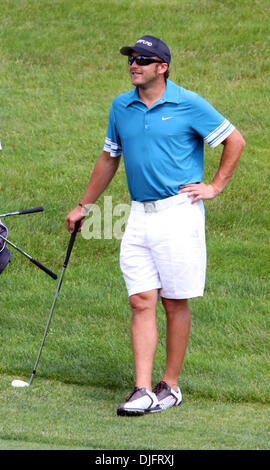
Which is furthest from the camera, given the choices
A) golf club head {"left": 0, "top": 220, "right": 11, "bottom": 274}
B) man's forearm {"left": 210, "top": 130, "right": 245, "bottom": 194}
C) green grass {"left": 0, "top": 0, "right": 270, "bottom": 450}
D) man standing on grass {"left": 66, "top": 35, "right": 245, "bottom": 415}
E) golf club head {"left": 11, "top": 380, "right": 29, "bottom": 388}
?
golf club head {"left": 0, "top": 220, "right": 11, "bottom": 274}

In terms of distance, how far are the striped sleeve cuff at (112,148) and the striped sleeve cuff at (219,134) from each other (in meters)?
0.69

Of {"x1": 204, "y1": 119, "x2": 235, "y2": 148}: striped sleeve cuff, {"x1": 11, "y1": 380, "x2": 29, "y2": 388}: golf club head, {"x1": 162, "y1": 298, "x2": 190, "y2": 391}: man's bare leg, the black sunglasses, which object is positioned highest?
the black sunglasses

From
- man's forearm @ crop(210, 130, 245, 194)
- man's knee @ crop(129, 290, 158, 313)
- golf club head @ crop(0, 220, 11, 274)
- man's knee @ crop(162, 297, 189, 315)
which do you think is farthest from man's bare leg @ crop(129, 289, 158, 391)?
golf club head @ crop(0, 220, 11, 274)

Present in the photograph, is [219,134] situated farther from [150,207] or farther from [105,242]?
[105,242]

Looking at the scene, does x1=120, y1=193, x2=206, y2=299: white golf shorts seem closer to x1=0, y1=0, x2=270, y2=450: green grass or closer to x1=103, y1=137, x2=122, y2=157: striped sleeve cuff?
x1=103, y1=137, x2=122, y2=157: striped sleeve cuff

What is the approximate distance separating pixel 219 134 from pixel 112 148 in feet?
2.59

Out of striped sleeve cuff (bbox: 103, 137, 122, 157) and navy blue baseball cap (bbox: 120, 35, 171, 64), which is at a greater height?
navy blue baseball cap (bbox: 120, 35, 171, 64)

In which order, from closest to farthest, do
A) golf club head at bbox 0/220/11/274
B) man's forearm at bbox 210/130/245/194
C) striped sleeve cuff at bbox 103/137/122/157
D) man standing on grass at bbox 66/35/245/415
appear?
1. man standing on grass at bbox 66/35/245/415
2. man's forearm at bbox 210/130/245/194
3. striped sleeve cuff at bbox 103/137/122/157
4. golf club head at bbox 0/220/11/274

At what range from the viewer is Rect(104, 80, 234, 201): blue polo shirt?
6.14 meters

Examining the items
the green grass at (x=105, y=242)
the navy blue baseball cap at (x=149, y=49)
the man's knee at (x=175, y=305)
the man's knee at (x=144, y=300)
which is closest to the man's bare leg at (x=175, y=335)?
the man's knee at (x=175, y=305)

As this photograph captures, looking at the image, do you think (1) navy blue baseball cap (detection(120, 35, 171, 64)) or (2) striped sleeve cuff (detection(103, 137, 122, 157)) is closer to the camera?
(1) navy blue baseball cap (detection(120, 35, 171, 64))

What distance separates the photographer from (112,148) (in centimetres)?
657

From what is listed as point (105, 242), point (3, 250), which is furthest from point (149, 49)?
point (105, 242)

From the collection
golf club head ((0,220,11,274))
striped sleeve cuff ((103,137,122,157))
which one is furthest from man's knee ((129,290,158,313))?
golf club head ((0,220,11,274))
